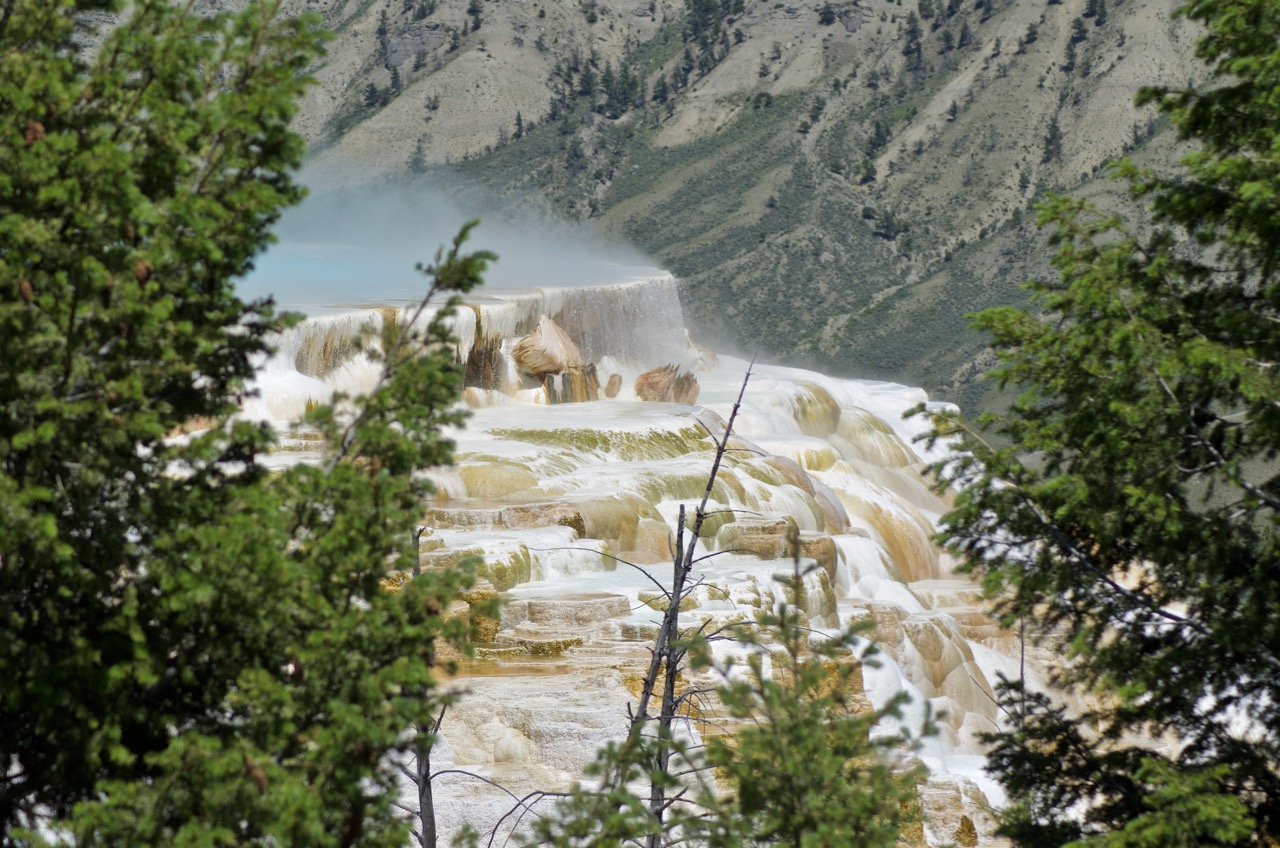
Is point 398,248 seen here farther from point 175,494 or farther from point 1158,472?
point 175,494

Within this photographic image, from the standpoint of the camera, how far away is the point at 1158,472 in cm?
765

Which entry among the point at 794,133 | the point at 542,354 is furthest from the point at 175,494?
the point at 794,133

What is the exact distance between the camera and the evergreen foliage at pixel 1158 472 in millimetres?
7426

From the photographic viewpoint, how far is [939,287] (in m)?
92.2

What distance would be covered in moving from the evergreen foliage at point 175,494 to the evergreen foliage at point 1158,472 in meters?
4.12

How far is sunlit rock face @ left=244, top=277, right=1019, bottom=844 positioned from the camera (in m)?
11.6

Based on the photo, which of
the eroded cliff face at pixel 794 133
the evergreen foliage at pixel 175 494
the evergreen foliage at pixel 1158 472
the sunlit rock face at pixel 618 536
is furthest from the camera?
the eroded cliff face at pixel 794 133

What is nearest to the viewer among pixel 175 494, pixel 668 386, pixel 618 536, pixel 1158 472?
pixel 175 494

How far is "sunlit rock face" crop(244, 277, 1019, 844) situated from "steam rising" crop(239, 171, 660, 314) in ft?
9.12

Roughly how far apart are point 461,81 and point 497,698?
108493 mm

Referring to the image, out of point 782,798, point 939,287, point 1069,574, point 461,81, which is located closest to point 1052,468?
point 1069,574

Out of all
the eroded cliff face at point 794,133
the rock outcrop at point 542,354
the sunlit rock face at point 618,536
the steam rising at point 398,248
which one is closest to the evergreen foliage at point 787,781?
the sunlit rock face at point 618,536

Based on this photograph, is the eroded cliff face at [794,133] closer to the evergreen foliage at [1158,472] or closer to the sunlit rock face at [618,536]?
the sunlit rock face at [618,536]

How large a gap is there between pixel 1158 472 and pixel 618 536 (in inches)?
439
